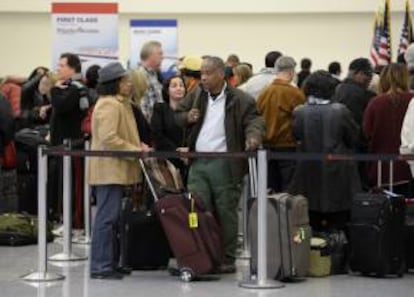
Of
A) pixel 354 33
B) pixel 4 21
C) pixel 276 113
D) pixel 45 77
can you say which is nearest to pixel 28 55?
pixel 4 21

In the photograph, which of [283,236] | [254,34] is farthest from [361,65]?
[254,34]

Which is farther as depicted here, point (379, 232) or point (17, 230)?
point (17, 230)

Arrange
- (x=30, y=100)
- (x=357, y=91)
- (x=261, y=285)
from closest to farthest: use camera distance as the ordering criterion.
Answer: (x=261, y=285) → (x=357, y=91) → (x=30, y=100)

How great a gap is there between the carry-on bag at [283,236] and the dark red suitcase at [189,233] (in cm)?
32

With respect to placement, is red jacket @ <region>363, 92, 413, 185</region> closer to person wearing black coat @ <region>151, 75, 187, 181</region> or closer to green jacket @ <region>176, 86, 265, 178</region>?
green jacket @ <region>176, 86, 265, 178</region>

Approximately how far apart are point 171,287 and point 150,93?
2.69 m

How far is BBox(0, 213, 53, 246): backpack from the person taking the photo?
9828 mm

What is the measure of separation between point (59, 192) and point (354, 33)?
14.1 meters

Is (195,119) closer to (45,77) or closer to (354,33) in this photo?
(45,77)

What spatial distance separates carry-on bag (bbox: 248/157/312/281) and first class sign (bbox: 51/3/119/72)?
16.6ft

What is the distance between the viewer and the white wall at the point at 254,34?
78.1ft

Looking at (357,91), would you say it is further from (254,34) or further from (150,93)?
(254,34)

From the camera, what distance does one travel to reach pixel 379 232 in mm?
8008

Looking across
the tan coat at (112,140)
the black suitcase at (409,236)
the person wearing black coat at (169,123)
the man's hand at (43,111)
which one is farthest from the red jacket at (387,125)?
the man's hand at (43,111)
